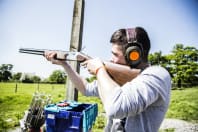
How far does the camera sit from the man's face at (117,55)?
106 cm

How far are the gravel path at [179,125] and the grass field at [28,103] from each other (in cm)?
36

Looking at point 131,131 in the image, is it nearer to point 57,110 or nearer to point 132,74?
point 132,74

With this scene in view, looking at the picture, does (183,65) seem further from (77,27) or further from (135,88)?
(135,88)

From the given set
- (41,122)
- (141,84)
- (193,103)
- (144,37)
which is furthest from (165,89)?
(193,103)

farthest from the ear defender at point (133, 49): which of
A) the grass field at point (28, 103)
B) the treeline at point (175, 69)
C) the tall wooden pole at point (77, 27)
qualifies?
the treeline at point (175, 69)

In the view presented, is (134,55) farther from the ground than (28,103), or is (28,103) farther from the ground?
(134,55)

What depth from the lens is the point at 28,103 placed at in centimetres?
449

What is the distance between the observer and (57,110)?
173cm

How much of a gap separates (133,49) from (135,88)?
0.71 ft

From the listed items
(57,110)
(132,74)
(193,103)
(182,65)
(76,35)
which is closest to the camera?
(132,74)

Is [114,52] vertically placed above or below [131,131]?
above

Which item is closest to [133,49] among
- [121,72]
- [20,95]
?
[121,72]

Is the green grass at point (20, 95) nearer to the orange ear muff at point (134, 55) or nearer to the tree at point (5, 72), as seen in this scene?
the tree at point (5, 72)

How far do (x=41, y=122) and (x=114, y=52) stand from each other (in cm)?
123
